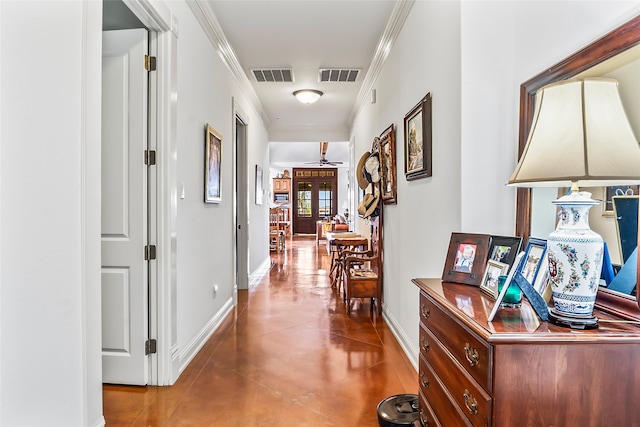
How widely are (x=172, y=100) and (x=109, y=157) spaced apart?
0.55 metres

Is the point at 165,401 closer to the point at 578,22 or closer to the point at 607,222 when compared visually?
the point at 607,222

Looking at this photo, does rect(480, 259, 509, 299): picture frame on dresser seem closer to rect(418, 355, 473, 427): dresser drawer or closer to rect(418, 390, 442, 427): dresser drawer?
rect(418, 355, 473, 427): dresser drawer

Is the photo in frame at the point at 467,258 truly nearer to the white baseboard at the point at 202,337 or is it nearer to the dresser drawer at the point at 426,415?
→ the dresser drawer at the point at 426,415

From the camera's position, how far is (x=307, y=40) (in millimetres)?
3730

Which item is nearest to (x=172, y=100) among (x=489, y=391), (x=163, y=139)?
(x=163, y=139)

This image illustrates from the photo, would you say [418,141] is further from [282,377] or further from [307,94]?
[307,94]

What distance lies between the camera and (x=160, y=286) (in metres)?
2.44

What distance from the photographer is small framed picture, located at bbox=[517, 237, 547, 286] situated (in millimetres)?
1292

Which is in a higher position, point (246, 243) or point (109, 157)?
point (109, 157)

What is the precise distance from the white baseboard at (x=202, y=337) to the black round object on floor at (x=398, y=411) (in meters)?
1.49

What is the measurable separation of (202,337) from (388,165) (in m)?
2.36

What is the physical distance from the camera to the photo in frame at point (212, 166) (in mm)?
3256

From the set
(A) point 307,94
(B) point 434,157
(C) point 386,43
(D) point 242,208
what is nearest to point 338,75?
(A) point 307,94

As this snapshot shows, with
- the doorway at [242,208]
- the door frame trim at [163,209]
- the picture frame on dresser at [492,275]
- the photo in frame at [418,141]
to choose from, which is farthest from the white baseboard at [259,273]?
the picture frame on dresser at [492,275]
